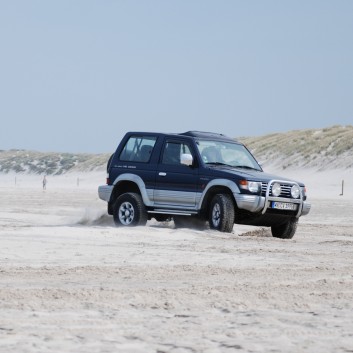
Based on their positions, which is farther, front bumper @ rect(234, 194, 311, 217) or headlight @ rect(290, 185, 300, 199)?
headlight @ rect(290, 185, 300, 199)

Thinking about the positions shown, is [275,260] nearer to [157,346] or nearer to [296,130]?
[157,346]

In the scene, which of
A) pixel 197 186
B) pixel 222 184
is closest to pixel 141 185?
pixel 197 186

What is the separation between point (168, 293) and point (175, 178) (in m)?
9.54

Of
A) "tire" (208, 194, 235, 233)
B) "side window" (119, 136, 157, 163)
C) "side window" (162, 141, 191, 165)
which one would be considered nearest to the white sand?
"tire" (208, 194, 235, 233)

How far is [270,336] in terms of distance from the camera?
23.3ft

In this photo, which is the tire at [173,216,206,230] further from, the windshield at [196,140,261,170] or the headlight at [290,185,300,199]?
the headlight at [290,185,300,199]

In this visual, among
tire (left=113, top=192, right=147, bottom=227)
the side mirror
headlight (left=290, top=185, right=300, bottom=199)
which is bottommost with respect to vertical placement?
tire (left=113, top=192, right=147, bottom=227)

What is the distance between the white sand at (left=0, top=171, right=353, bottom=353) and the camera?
6.89 meters

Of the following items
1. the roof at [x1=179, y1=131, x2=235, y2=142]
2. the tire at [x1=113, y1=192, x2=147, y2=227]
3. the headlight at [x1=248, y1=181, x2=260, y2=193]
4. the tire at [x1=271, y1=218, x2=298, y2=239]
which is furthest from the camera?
the roof at [x1=179, y1=131, x2=235, y2=142]

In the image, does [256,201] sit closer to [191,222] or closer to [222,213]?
[222,213]

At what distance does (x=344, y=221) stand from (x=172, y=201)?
8518 mm

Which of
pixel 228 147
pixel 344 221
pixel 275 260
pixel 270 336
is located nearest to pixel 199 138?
pixel 228 147

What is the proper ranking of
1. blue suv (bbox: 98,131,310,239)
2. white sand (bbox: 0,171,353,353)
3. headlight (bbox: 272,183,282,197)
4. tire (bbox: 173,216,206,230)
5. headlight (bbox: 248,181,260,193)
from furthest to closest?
tire (bbox: 173,216,206,230), headlight (bbox: 272,183,282,197), blue suv (bbox: 98,131,310,239), headlight (bbox: 248,181,260,193), white sand (bbox: 0,171,353,353)

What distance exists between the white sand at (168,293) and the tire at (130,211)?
1849 millimetres
